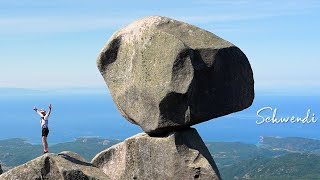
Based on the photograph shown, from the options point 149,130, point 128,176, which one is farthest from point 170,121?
point 128,176

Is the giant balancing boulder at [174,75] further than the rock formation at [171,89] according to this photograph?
No

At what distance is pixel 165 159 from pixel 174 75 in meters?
4.16

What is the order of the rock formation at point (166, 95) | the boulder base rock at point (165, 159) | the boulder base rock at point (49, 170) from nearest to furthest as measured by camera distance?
1. the boulder base rock at point (49, 170)
2. the rock formation at point (166, 95)
3. the boulder base rock at point (165, 159)

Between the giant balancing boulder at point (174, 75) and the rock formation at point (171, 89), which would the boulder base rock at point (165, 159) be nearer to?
the rock formation at point (171, 89)

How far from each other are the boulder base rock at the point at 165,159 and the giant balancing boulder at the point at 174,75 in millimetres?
681

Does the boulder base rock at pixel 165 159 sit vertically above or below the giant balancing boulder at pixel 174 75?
below

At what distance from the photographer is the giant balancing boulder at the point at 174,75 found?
23219 mm

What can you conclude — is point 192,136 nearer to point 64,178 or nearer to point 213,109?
point 213,109

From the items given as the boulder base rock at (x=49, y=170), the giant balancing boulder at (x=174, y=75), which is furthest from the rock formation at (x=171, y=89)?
the boulder base rock at (x=49, y=170)

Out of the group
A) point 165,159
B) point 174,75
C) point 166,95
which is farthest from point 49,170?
point 174,75

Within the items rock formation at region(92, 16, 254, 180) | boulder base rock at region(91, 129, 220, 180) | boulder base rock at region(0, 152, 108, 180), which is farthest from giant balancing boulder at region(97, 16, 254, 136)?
boulder base rock at region(0, 152, 108, 180)

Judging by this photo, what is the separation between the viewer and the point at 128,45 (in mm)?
25031

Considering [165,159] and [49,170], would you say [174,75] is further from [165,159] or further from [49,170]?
[49,170]

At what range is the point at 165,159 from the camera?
78.8 ft
